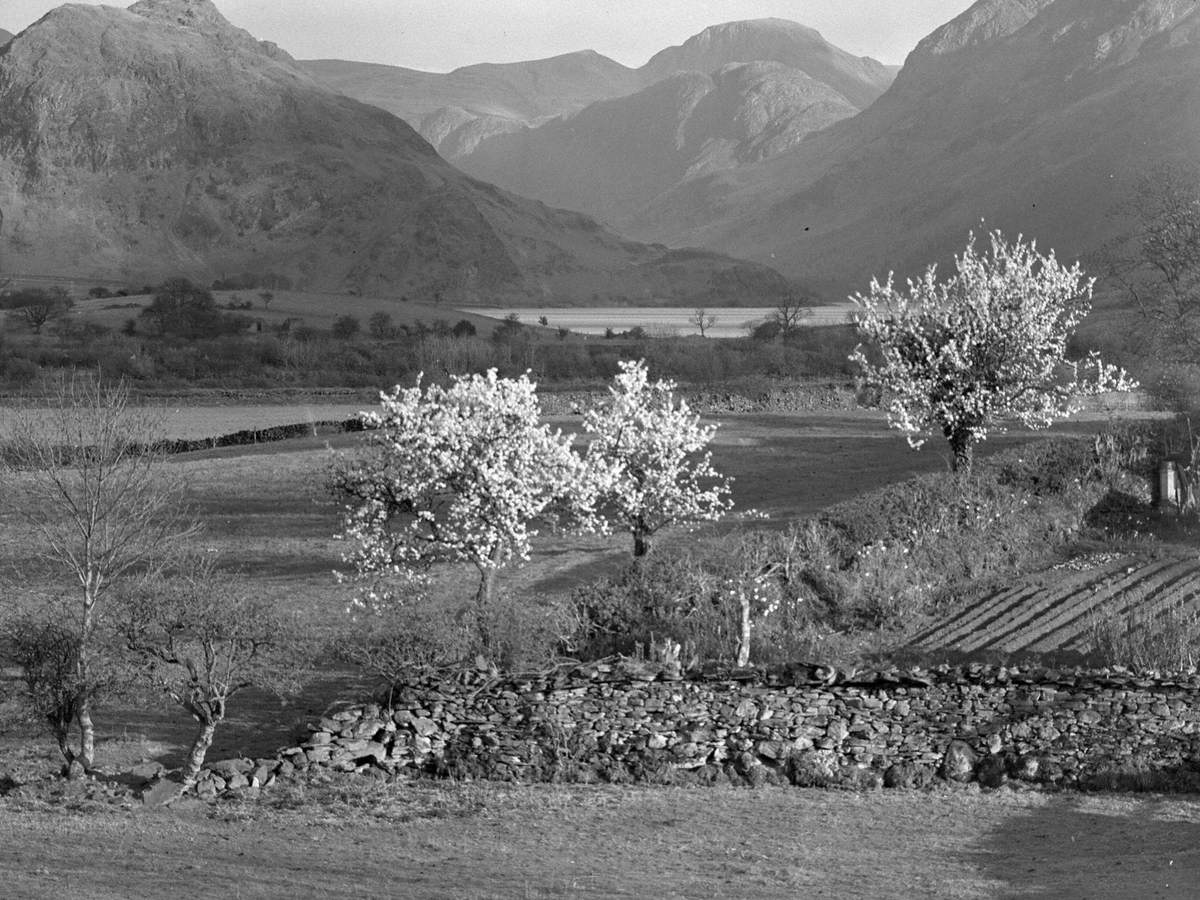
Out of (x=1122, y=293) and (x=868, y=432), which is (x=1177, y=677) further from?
(x=1122, y=293)

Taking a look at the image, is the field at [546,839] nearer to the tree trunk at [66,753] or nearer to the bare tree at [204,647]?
the tree trunk at [66,753]

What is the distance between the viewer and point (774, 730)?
1938 centimetres

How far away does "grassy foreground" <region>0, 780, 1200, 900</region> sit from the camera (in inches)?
568

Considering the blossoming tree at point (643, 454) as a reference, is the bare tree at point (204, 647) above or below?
below

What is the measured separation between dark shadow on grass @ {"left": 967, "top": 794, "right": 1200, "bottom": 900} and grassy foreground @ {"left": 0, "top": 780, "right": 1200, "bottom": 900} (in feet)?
0.10

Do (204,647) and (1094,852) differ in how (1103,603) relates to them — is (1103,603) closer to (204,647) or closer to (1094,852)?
(1094,852)

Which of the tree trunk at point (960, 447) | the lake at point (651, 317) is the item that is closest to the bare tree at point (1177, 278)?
the tree trunk at point (960, 447)

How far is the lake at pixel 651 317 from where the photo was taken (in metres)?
135

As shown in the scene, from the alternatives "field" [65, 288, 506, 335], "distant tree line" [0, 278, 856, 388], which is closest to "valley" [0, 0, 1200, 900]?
"distant tree line" [0, 278, 856, 388]

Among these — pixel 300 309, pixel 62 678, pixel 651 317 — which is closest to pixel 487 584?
pixel 62 678

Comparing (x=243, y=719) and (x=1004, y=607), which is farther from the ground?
(x=1004, y=607)

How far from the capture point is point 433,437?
2417 centimetres

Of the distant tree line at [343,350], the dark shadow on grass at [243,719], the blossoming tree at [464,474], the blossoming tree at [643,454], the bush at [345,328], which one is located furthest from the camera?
the bush at [345,328]

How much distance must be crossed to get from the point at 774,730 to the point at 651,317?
143729 millimetres
